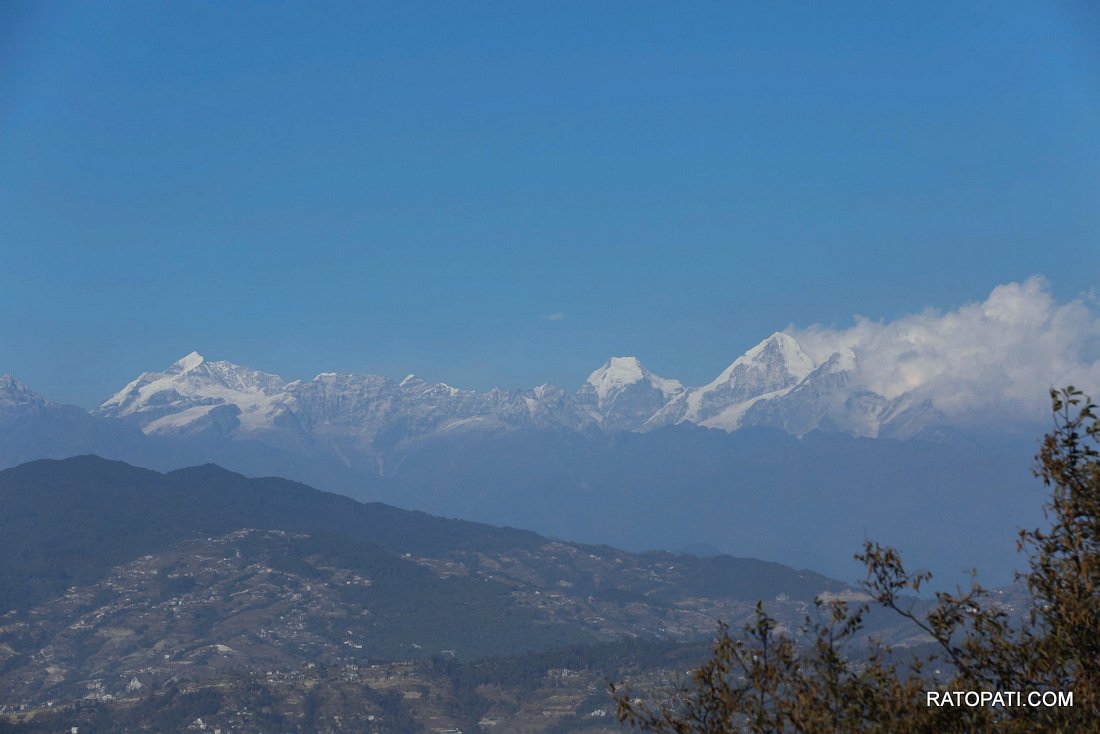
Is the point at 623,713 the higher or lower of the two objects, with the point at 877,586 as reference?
lower

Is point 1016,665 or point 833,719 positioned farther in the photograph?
point 1016,665

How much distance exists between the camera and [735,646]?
2662 centimetres

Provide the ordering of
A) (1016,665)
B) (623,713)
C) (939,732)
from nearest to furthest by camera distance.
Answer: (939,732)
(623,713)
(1016,665)

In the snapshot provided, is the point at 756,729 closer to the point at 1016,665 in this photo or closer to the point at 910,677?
the point at 910,677

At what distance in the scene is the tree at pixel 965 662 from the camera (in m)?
23.5

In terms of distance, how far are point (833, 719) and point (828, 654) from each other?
276 cm

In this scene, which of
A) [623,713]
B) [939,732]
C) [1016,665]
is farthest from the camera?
[1016,665]

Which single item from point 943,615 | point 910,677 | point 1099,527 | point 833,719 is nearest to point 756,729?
point 833,719

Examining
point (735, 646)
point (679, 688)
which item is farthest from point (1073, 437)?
point (679, 688)

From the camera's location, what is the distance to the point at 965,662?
2759 cm

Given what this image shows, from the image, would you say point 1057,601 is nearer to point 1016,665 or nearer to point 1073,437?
point 1016,665

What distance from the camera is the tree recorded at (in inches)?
924

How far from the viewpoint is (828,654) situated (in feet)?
87.6

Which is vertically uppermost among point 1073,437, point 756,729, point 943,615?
point 1073,437
